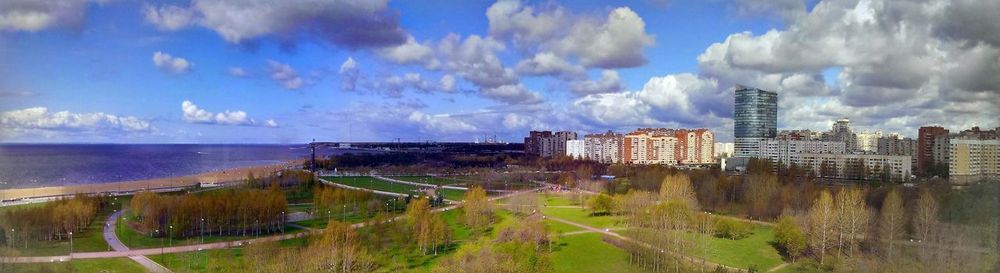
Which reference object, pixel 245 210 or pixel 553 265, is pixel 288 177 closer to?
pixel 245 210

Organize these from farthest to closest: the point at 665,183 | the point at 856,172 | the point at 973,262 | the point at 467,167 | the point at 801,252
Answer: the point at 467,167, the point at 856,172, the point at 665,183, the point at 801,252, the point at 973,262

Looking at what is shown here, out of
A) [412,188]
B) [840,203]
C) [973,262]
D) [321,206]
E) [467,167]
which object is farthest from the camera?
[467,167]

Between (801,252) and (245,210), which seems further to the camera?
(245,210)

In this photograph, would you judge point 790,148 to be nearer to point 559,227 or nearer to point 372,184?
point 559,227

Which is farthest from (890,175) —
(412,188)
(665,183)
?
(412,188)

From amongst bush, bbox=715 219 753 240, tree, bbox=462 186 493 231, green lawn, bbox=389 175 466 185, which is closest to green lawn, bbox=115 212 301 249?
tree, bbox=462 186 493 231

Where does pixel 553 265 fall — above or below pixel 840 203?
below

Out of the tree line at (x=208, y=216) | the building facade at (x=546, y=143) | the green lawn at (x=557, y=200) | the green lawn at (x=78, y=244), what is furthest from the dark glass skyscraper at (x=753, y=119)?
the green lawn at (x=78, y=244)
